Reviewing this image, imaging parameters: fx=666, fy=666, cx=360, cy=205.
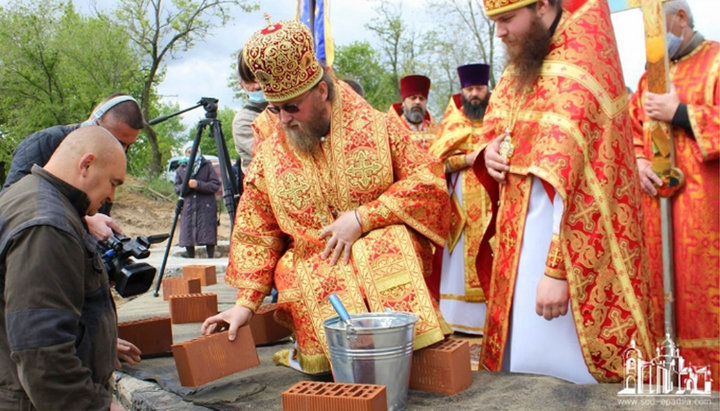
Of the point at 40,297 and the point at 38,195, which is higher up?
the point at 38,195

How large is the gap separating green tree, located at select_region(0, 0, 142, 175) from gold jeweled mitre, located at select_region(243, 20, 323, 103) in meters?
25.8

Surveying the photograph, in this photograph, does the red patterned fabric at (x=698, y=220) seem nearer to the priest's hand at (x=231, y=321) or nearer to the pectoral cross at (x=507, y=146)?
the pectoral cross at (x=507, y=146)

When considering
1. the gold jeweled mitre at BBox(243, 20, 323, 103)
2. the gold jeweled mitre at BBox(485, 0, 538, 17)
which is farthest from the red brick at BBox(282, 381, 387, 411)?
the gold jeweled mitre at BBox(485, 0, 538, 17)

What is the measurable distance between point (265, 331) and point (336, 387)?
2.00 meters

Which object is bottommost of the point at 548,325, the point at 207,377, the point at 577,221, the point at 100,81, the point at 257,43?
the point at 207,377

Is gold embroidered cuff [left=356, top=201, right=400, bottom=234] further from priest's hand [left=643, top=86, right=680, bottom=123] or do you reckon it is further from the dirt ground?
the dirt ground

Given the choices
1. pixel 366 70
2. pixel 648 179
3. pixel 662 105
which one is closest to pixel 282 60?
pixel 662 105

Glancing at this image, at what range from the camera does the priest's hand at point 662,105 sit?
11.0ft

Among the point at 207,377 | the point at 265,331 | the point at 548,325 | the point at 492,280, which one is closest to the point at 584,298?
the point at 548,325

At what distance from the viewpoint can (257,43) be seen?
3240 millimetres

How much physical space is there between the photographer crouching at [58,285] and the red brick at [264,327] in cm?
196

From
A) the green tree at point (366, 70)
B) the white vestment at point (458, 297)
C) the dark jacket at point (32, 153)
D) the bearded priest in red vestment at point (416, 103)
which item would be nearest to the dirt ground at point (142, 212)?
the bearded priest in red vestment at point (416, 103)

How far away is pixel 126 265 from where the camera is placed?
10.6 ft

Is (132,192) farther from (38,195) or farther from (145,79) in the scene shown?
(38,195)
